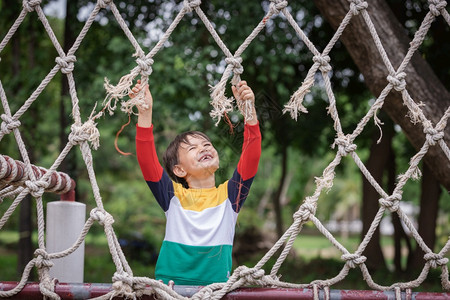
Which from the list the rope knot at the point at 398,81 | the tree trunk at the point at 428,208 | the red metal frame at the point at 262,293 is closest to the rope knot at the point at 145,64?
the red metal frame at the point at 262,293

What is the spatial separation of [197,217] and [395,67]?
1139mm

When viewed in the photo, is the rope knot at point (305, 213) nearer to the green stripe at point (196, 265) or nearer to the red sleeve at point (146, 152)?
the green stripe at point (196, 265)

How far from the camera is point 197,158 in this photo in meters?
1.80

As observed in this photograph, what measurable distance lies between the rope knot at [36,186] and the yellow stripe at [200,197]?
1.40 ft

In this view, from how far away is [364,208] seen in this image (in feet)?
17.5

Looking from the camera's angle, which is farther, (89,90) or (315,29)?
(315,29)

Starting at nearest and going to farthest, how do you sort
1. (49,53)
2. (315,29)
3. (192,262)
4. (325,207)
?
(192,262)
(315,29)
(49,53)
(325,207)

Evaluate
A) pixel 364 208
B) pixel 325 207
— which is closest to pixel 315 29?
pixel 364 208

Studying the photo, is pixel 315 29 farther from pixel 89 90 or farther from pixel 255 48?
pixel 89 90

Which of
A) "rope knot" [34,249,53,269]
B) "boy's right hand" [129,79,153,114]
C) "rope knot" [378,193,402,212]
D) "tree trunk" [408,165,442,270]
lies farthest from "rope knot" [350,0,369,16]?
"tree trunk" [408,165,442,270]

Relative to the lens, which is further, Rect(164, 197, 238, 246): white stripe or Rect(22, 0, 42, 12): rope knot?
Rect(22, 0, 42, 12): rope knot

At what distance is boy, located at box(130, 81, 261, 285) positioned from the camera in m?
1.67

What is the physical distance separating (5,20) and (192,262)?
3.75 m

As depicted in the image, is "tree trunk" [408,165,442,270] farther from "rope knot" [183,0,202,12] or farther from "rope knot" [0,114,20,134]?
"rope knot" [0,114,20,134]
